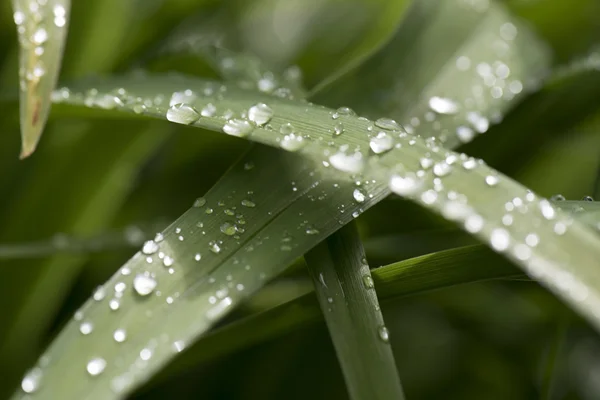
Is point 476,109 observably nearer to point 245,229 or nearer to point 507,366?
point 245,229

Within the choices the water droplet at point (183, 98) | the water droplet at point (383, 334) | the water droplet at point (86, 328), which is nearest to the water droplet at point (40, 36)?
the water droplet at point (183, 98)

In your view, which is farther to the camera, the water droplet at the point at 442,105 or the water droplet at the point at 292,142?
the water droplet at the point at 442,105

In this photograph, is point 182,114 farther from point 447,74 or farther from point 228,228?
point 447,74

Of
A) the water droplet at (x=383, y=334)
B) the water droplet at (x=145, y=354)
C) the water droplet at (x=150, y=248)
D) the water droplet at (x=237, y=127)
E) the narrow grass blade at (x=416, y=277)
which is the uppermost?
the water droplet at (x=237, y=127)

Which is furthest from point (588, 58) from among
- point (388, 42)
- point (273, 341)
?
point (273, 341)

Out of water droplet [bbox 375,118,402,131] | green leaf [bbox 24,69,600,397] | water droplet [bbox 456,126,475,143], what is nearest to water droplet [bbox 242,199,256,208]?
green leaf [bbox 24,69,600,397]

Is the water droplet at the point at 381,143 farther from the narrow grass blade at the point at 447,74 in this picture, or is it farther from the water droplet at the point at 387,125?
the narrow grass blade at the point at 447,74

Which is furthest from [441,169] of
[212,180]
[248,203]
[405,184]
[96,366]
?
[212,180]

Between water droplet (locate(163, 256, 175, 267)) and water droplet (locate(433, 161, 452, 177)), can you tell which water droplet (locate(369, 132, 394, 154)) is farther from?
water droplet (locate(163, 256, 175, 267))
